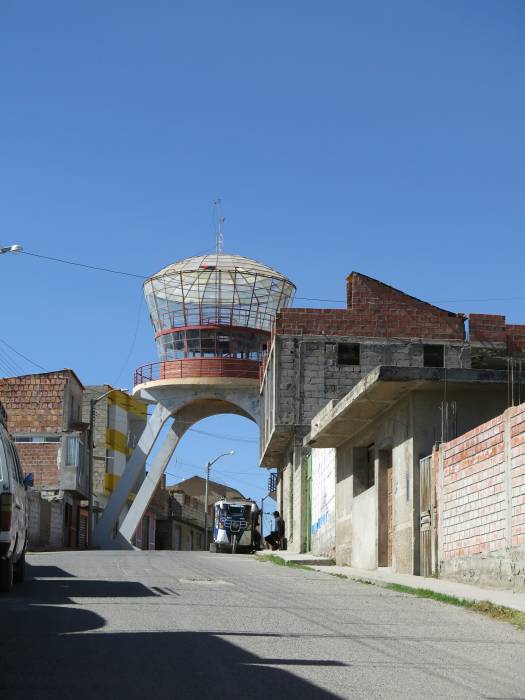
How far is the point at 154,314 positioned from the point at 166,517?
30038 millimetres

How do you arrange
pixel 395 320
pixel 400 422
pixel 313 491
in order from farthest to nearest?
pixel 395 320, pixel 313 491, pixel 400 422

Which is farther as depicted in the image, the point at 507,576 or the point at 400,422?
the point at 400,422

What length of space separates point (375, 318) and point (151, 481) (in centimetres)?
2499

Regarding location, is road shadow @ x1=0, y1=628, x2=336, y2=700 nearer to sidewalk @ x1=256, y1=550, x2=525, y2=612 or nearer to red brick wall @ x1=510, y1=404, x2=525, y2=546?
sidewalk @ x1=256, y1=550, x2=525, y2=612

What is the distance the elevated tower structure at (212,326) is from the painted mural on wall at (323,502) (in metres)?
23.1

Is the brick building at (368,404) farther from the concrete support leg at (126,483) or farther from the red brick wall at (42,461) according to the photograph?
the red brick wall at (42,461)

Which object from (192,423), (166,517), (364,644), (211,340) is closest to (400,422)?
(364,644)

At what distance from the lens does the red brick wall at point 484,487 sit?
16.3 metres

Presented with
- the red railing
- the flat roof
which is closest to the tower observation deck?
the red railing

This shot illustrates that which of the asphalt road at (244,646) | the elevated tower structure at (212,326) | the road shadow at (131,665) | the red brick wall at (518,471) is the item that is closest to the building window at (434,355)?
the elevated tower structure at (212,326)

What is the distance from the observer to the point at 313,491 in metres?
39.9

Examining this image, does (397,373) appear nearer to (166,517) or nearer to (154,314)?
(154,314)

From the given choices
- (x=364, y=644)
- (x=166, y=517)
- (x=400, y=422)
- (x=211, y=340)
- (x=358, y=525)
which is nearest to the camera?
(x=364, y=644)

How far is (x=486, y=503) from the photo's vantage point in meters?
17.9
